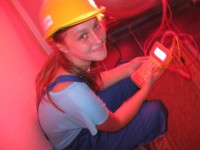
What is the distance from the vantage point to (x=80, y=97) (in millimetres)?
718

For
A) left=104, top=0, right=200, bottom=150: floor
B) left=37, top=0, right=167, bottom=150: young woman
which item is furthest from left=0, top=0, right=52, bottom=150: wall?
left=104, top=0, right=200, bottom=150: floor

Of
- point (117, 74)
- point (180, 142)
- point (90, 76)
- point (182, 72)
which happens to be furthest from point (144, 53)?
point (90, 76)

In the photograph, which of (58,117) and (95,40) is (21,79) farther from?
(95,40)

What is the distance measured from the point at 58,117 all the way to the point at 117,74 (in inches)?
17.2

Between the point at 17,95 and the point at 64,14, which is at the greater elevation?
the point at 64,14

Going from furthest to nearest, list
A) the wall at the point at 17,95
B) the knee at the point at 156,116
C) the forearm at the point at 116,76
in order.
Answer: the forearm at the point at 116,76 < the knee at the point at 156,116 < the wall at the point at 17,95

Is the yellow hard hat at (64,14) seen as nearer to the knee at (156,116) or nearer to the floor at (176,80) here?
the knee at (156,116)

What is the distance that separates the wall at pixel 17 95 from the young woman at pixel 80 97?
6cm

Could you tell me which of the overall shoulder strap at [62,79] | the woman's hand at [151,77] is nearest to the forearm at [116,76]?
the woman's hand at [151,77]

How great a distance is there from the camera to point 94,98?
29.7 inches

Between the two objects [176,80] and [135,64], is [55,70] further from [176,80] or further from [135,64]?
[176,80]

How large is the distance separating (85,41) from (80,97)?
0.63 ft

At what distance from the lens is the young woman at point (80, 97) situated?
73cm

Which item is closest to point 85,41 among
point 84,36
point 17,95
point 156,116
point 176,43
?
point 84,36
